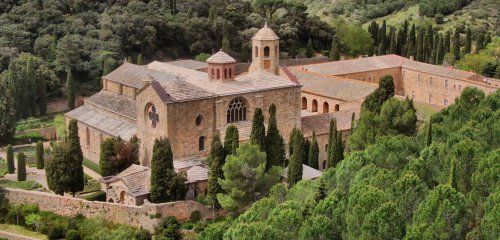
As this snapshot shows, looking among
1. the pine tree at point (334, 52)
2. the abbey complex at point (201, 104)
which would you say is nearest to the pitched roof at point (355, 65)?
the abbey complex at point (201, 104)

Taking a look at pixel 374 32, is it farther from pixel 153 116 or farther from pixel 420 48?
pixel 153 116

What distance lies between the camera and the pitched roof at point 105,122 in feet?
174

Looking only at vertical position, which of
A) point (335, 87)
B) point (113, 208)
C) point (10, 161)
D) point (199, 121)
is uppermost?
point (199, 121)

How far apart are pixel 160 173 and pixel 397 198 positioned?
49.4 ft

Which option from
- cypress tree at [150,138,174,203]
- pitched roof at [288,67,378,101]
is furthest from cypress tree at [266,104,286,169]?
pitched roof at [288,67,378,101]

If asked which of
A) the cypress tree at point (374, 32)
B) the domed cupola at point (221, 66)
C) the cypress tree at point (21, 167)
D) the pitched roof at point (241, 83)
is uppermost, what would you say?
the domed cupola at point (221, 66)

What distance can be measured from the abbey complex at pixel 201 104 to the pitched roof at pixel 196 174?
0.06 m

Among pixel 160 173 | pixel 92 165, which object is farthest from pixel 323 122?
pixel 92 165

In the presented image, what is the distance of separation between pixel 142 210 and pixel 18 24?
41848 millimetres

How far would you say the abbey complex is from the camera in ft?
158

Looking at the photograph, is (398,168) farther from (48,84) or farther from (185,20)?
(185,20)

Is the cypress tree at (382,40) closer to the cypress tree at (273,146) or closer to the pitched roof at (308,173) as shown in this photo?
the pitched roof at (308,173)

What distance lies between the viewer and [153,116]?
4912cm

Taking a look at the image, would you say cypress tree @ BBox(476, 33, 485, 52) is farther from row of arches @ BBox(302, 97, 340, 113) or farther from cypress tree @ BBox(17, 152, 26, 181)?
cypress tree @ BBox(17, 152, 26, 181)
